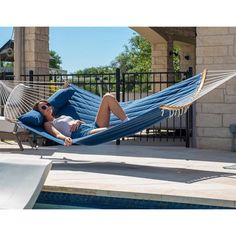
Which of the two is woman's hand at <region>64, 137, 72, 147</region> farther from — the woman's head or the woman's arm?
the woman's head

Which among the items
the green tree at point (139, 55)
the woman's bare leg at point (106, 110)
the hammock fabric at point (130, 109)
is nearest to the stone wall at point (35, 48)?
the hammock fabric at point (130, 109)

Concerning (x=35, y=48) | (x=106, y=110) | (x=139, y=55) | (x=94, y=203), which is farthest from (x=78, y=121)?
(x=139, y=55)

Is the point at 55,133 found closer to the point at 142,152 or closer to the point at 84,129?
the point at 84,129

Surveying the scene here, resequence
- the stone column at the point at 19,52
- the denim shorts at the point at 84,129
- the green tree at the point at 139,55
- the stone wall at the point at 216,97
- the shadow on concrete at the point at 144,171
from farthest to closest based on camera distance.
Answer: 1. the green tree at the point at 139,55
2. the stone column at the point at 19,52
3. the stone wall at the point at 216,97
4. the denim shorts at the point at 84,129
5. the shadow on concrete at the point at 144,171

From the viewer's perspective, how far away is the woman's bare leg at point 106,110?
496cm

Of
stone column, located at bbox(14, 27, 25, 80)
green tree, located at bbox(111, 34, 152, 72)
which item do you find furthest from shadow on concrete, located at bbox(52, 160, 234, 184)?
green tree, located at bbox(111, 34, 152, 72)

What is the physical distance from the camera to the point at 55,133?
485 centimetres

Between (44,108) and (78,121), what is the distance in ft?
1.34

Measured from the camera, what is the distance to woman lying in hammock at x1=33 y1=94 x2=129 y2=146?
489 cm

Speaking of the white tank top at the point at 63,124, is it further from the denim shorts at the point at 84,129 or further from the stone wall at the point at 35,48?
the stone wall at the point at 35,48

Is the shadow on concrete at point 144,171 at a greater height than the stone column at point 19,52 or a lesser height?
lesser

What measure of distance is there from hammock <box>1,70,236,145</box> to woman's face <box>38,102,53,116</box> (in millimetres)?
87
